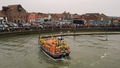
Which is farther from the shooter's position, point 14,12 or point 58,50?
point 14,12

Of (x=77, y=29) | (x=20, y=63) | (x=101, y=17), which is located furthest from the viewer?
(x=101, y=17)

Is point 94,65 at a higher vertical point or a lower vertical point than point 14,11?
lower

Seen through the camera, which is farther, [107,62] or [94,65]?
[107,62]

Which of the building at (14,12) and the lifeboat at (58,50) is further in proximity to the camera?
the building at (14,12)

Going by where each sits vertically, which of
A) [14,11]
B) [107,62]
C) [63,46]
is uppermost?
[14,11]

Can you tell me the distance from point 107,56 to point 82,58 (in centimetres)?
414

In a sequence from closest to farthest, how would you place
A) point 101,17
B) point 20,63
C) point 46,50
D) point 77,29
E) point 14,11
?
A: 1. point 20,63
2. point 46,50
3. point 77,29
4. point 14,11
5. point 101,17

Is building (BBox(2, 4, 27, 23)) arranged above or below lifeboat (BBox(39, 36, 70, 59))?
above

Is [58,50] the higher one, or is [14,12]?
[14,12]

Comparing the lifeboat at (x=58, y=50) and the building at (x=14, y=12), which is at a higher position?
the building at (x=14, y=12)

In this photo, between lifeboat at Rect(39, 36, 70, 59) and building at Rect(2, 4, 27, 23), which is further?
building at Rect(2, 4, 27, 23)

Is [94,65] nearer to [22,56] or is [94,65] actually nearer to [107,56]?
[107,56]

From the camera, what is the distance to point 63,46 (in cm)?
2497

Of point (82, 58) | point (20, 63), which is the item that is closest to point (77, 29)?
point (82, 58)
